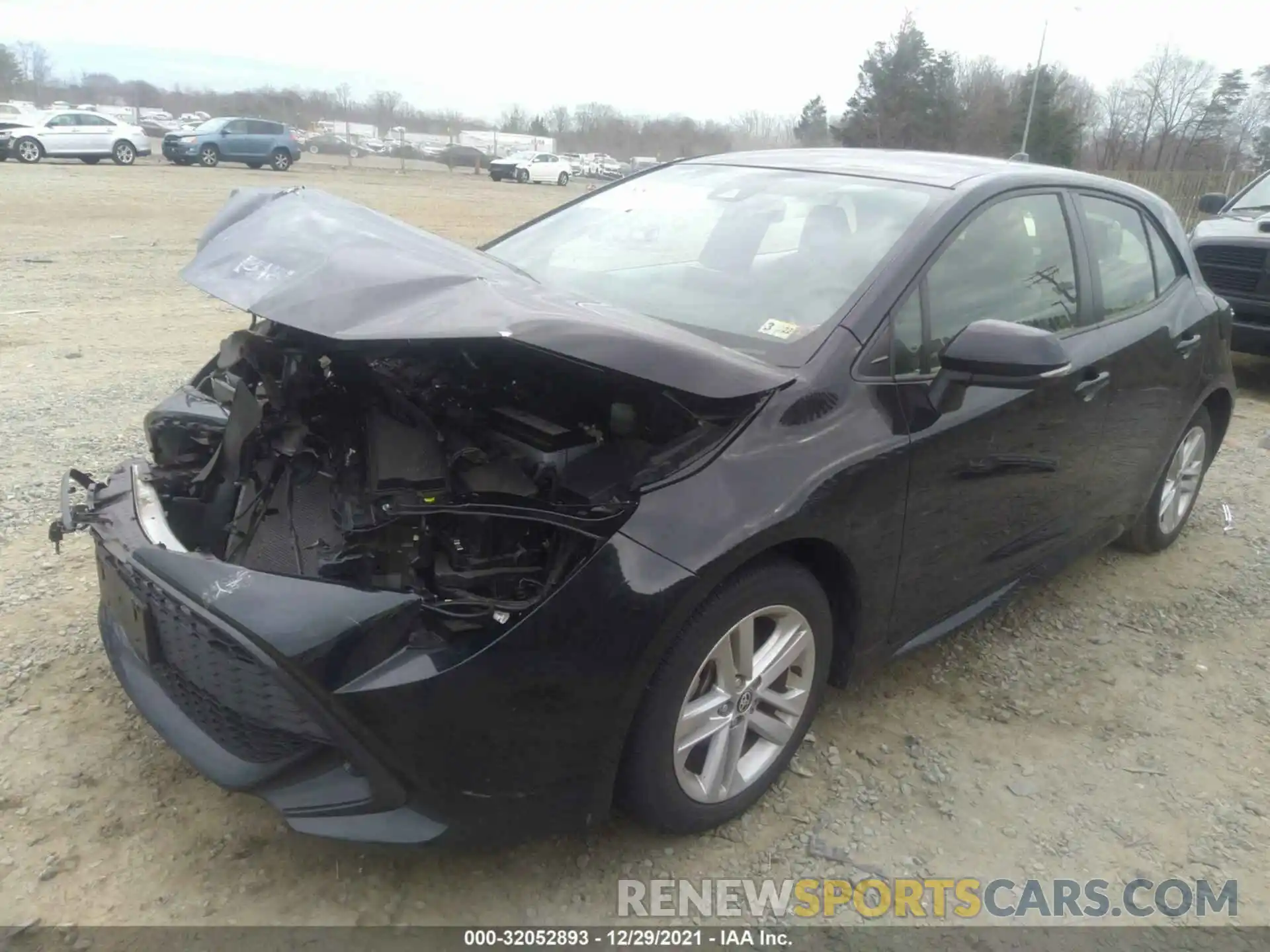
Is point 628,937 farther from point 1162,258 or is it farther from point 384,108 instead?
point 384,108

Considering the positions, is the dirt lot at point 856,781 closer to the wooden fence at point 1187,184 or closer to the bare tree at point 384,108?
the wooden fence at point 1187,184

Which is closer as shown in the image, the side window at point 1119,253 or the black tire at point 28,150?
the side window at point 1119,253

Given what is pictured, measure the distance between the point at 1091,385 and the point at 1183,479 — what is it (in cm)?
165

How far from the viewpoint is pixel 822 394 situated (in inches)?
97.7

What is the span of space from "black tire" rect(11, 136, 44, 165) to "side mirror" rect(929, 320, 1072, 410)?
31.1 m

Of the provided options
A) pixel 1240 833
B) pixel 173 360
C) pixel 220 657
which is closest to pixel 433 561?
pixel 220 657

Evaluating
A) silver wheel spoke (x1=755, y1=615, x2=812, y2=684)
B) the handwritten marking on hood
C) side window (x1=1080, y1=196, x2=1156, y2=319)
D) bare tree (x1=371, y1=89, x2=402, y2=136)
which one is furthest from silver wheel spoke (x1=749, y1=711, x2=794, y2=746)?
bare tree (x1=371, y1=89, x2=402, y2=136)

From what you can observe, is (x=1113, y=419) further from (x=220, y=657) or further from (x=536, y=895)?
(x=220, y=657)

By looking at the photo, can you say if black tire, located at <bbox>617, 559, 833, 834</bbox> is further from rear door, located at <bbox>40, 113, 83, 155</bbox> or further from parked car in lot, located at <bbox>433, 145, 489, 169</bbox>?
parked car in lot, located at <bbox>433, 145, 489, 169</bbox>

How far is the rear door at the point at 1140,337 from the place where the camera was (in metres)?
3.50

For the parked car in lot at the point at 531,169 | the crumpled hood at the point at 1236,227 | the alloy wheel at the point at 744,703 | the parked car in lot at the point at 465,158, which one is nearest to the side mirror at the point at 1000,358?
the alloy wheel at the point at 744,703

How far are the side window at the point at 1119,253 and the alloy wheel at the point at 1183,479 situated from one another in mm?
904

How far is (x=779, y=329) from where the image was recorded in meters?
2.68

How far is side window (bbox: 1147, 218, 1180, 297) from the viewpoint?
391 cm
